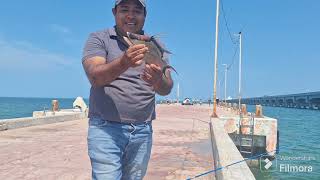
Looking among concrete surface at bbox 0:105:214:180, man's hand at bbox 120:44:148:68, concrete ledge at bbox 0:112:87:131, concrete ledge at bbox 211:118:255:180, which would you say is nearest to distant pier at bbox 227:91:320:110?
concrete ledge at bbox 0:112:87:131

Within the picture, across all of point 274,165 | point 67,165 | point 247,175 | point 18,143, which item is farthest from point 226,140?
point 274,165

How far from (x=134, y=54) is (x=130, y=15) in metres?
0.62

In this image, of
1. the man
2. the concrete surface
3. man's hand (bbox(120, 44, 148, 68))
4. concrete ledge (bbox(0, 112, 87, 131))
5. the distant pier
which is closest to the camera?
man's hand (bbox(120, 44, 148, 68))

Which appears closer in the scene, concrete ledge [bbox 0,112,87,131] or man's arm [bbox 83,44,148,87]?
man's arm [bbox 83,44,148,87]

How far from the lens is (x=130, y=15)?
2973mm

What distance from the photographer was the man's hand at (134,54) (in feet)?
7.97

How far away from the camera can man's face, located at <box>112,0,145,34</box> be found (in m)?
2.97

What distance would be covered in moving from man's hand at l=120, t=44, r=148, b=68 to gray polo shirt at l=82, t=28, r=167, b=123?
0.42 m

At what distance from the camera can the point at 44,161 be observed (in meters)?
8.00

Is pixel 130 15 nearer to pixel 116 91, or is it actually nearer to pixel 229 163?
pixel 116 91

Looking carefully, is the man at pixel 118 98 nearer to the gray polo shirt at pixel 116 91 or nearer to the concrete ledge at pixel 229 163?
the gray polo shirt at pixel 116 91

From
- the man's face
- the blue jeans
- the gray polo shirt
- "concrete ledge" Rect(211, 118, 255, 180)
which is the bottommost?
"concrete ledge" Rect(211, 118, 255, 180)

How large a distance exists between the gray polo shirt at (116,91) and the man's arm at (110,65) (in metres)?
0.09

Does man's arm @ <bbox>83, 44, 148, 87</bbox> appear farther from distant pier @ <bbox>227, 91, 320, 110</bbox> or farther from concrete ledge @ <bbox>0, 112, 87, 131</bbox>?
distant pier @ <bbox>227, 91, 320, 110</bbox>
